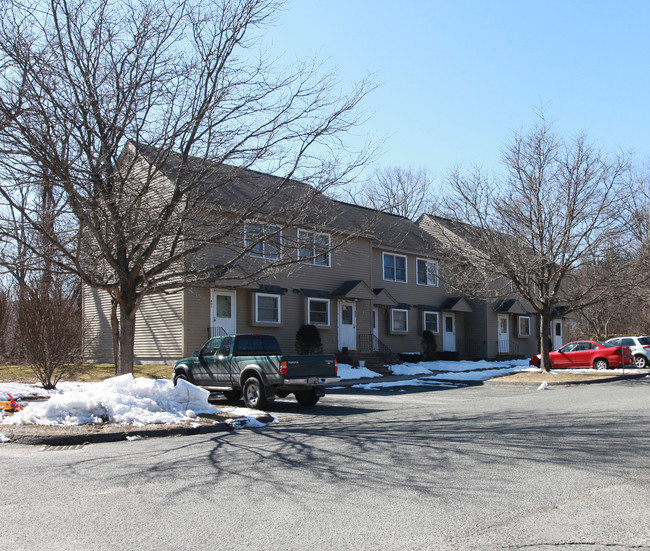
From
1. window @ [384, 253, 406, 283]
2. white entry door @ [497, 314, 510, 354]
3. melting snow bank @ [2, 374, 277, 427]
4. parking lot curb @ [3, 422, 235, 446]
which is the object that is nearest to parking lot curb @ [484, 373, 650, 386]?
window @ [384, 253, 406, 283]

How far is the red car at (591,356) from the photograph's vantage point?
86.7ft

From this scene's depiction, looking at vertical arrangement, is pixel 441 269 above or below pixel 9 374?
above

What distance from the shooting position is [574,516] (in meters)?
5.46

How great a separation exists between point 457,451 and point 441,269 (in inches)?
1001

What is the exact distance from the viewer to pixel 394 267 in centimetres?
3247

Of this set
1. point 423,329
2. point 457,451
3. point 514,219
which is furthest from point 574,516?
point 423,329

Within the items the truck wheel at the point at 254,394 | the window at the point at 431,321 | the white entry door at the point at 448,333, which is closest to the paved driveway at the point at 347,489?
the truck wheel at the point at 254,394

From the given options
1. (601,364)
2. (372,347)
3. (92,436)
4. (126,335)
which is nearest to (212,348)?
(126,335)

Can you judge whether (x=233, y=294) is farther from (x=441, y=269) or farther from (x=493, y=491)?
(x=493, y=491)

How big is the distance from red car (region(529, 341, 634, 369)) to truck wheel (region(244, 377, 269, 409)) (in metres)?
16.9

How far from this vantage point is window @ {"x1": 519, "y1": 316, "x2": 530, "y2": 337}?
3931cm

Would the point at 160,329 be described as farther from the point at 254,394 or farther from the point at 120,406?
the point at 120,406

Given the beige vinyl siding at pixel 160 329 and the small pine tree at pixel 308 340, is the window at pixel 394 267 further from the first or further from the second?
the beige vinyl siding at pixel 160 329

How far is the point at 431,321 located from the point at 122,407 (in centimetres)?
2439
